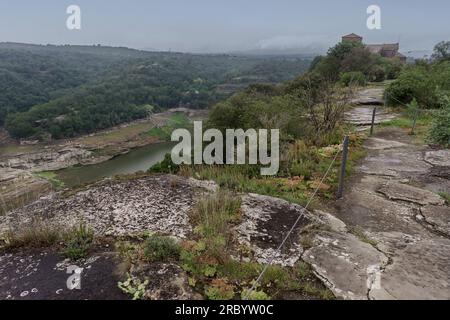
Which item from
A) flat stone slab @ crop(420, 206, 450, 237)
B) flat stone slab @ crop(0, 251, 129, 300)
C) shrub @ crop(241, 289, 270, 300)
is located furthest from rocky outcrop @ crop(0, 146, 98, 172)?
flat stone slab @ crop(420, 206, 450, 237)

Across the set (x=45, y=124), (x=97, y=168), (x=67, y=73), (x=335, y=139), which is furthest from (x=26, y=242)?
(x=67, y=73)

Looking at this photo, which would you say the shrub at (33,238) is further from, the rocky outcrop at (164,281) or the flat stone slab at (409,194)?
the flat stone slab at (409,194)

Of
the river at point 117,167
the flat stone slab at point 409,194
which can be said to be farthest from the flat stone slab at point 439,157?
the river at point 117,167

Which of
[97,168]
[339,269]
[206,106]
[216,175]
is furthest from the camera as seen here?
[206,106]

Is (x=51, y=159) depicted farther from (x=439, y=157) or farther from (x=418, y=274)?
(x=418, y=274)

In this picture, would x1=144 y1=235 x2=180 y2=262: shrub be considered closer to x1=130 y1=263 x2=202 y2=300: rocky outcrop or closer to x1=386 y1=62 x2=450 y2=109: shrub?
x1=130 y1=263 x2=202 y2=300: rocky outcrop

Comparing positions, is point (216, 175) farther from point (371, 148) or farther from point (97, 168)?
point (97, 168)
